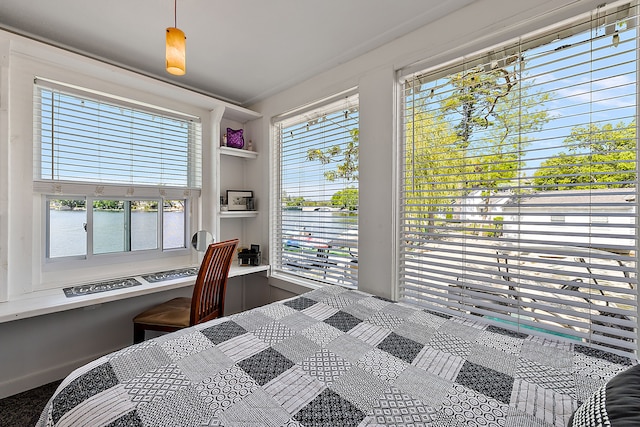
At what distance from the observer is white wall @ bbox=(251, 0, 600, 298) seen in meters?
1.57

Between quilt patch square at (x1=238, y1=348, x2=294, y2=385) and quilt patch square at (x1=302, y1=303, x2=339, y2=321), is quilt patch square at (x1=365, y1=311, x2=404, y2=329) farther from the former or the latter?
quilt patch square at (x1=238, y1=348, x2=294, y2=385)

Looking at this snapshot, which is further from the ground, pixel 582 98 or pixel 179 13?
pixel 179 13

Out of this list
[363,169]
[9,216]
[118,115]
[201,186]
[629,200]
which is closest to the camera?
[629,200]

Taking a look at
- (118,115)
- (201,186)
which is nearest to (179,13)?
(118,115)

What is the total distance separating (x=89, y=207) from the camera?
226cm

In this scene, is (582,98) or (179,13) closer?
(582,98)

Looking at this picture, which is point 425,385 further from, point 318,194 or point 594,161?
point 318,194

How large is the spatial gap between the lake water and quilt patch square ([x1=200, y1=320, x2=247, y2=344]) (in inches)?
64.2

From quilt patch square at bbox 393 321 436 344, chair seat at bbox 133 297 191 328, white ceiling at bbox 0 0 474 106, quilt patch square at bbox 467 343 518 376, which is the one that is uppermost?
white ceiling at bbox 0 0 474 106

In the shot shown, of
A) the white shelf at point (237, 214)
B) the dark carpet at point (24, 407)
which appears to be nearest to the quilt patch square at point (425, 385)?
the dark carpet at point (24, 407)

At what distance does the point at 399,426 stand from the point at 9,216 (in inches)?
103

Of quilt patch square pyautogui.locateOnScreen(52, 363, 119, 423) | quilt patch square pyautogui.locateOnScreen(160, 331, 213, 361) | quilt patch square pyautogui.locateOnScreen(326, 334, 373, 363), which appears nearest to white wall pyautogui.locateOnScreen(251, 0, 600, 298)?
quilt patch square pyautogui.locateOnScreen(326, 334, 373, 363)

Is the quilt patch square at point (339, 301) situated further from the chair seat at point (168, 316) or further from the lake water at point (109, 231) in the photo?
the lake water at point (109, 231)

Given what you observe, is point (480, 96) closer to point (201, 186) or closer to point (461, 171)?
point (461, 171)
